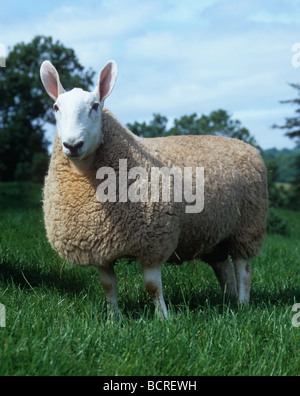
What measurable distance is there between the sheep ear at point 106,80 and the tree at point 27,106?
49.7 feet

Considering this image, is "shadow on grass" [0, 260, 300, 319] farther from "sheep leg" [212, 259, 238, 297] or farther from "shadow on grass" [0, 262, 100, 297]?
"sheep leg" [212, 259, 238, 297]

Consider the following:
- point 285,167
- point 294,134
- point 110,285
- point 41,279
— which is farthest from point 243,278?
point 285,167

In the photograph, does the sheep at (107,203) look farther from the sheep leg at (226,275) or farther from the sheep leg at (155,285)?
the sheep leg at (226,275)

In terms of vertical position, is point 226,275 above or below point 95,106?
below

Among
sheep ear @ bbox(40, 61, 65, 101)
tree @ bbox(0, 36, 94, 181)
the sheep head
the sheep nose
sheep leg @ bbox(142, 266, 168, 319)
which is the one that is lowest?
sheep leg @ bbox(142, 266, 168, 319)

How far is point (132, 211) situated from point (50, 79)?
3.62ft

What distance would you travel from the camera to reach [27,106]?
65.6ft

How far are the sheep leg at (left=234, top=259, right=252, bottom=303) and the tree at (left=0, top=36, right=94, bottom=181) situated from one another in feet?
48.4

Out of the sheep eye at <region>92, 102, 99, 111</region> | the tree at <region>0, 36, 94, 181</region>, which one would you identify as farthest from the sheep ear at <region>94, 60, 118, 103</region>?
the tree at <region>0, 36, 94, 181</region>

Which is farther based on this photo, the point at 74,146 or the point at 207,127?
the point at 207,127

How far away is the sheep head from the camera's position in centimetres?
316

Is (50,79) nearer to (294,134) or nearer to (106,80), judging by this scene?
(106,80)

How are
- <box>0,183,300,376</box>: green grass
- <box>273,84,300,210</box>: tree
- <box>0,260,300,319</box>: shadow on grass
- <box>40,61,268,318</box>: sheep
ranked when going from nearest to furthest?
<box>0,183,300,376</box>: green grass → <box>40,61,268,318</box>: sheep → <box>0,260,300,319</box>: shadow on grass → <box>273,84,300,210</box>: tree

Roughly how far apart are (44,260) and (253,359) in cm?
274
